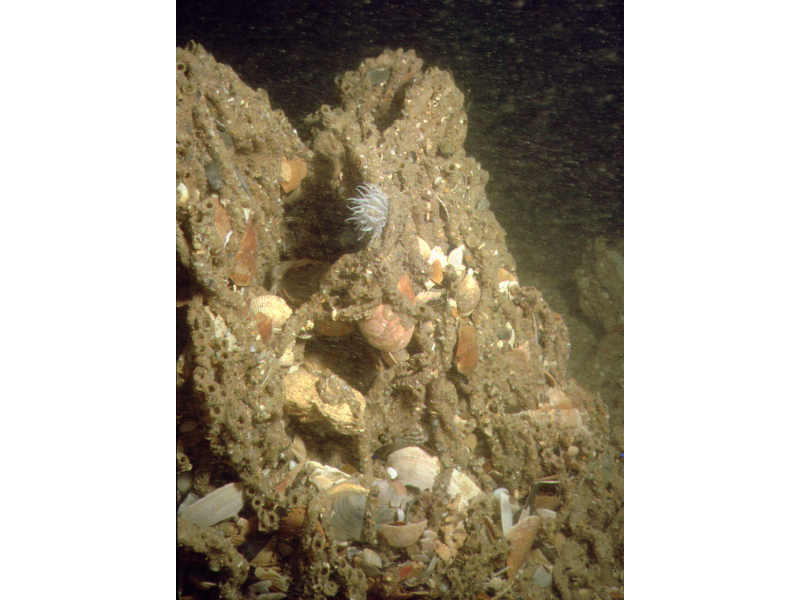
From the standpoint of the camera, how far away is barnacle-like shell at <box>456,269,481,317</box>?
5.12 feet

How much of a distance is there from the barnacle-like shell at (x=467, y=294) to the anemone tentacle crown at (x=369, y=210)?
349mm

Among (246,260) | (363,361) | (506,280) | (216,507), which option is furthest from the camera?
(506,280)

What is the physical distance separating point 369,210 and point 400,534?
36.9 inches

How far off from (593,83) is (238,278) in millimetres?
1149

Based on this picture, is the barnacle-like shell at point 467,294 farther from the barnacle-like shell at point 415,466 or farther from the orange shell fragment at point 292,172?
the orange shell fragment at point 292,172

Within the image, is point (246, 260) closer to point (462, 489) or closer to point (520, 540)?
point (462, 489)

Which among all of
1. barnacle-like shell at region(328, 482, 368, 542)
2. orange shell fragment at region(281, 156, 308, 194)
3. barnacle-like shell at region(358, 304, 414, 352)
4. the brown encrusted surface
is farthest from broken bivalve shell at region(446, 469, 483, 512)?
orange shell fragment at region(281, 156, 308, 194)

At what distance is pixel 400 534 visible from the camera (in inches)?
52.1

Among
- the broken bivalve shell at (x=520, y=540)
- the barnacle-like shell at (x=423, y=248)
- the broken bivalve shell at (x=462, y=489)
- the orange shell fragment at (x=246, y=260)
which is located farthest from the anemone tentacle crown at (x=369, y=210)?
the broken bivalve shell at (x=520, y=540)

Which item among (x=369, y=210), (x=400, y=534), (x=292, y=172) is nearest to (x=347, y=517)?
(x=400, y=534)

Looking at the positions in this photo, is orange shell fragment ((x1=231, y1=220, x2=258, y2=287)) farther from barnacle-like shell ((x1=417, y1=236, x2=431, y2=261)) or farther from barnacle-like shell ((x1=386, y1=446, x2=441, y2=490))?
barnacle-like shell ((x1=386, y1=446, x2=441, y2=490))

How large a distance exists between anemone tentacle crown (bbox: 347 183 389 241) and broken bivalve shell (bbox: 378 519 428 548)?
0.84m

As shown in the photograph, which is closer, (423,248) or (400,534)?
(400,534)

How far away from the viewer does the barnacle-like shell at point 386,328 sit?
142 cm
